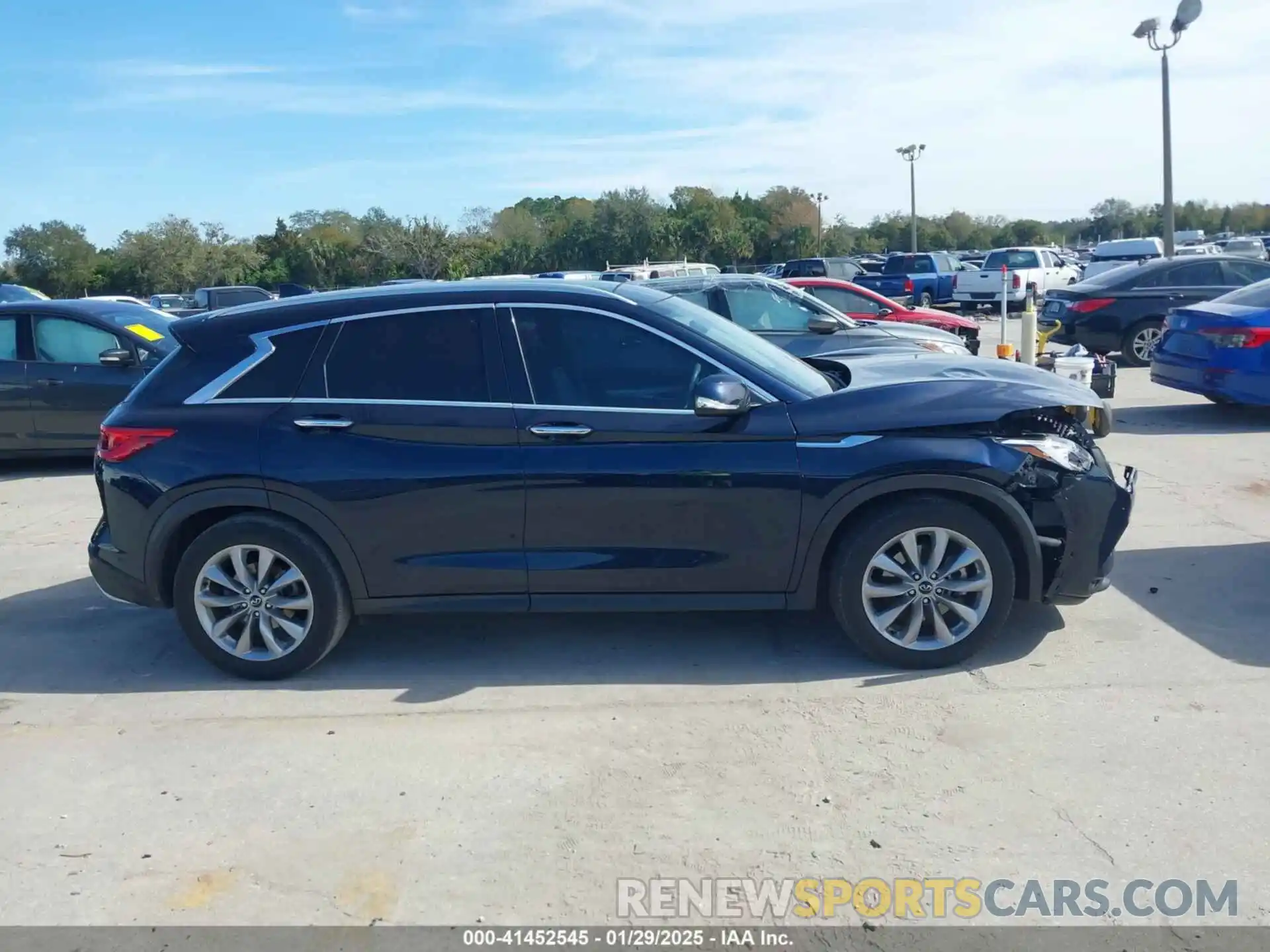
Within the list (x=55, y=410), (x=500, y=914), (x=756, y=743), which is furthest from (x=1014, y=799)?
(x=55, y=410)

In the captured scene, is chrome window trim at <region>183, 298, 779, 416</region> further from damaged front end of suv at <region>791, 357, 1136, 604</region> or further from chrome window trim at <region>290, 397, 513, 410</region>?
damaged front end of suv at <region>791, 357, 1136, 604</region>

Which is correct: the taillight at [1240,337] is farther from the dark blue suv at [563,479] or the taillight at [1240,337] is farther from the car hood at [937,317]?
the dark blue suv at [563,479]

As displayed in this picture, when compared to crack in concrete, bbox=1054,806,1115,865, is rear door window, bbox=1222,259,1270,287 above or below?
above

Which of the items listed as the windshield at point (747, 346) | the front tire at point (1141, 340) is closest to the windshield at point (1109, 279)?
the front tire at point (1141, 340)

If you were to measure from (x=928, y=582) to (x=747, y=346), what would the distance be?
1.40m

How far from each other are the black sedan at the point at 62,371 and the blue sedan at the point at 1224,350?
32.5 ft

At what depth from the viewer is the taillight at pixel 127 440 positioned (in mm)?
5332

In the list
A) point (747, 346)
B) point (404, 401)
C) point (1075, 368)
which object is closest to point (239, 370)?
point (404, 401)

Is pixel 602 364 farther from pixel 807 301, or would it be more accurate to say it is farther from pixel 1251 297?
pixel 1251 297

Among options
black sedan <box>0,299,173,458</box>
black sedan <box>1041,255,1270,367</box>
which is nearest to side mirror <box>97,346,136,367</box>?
black sedan <box>0,299,173,458</box>

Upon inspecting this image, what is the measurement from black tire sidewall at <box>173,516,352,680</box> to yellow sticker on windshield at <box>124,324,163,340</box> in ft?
21.4

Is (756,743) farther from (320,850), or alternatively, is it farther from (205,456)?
(205,456)

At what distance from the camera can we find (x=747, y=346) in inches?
215

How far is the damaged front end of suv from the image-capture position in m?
4.95
